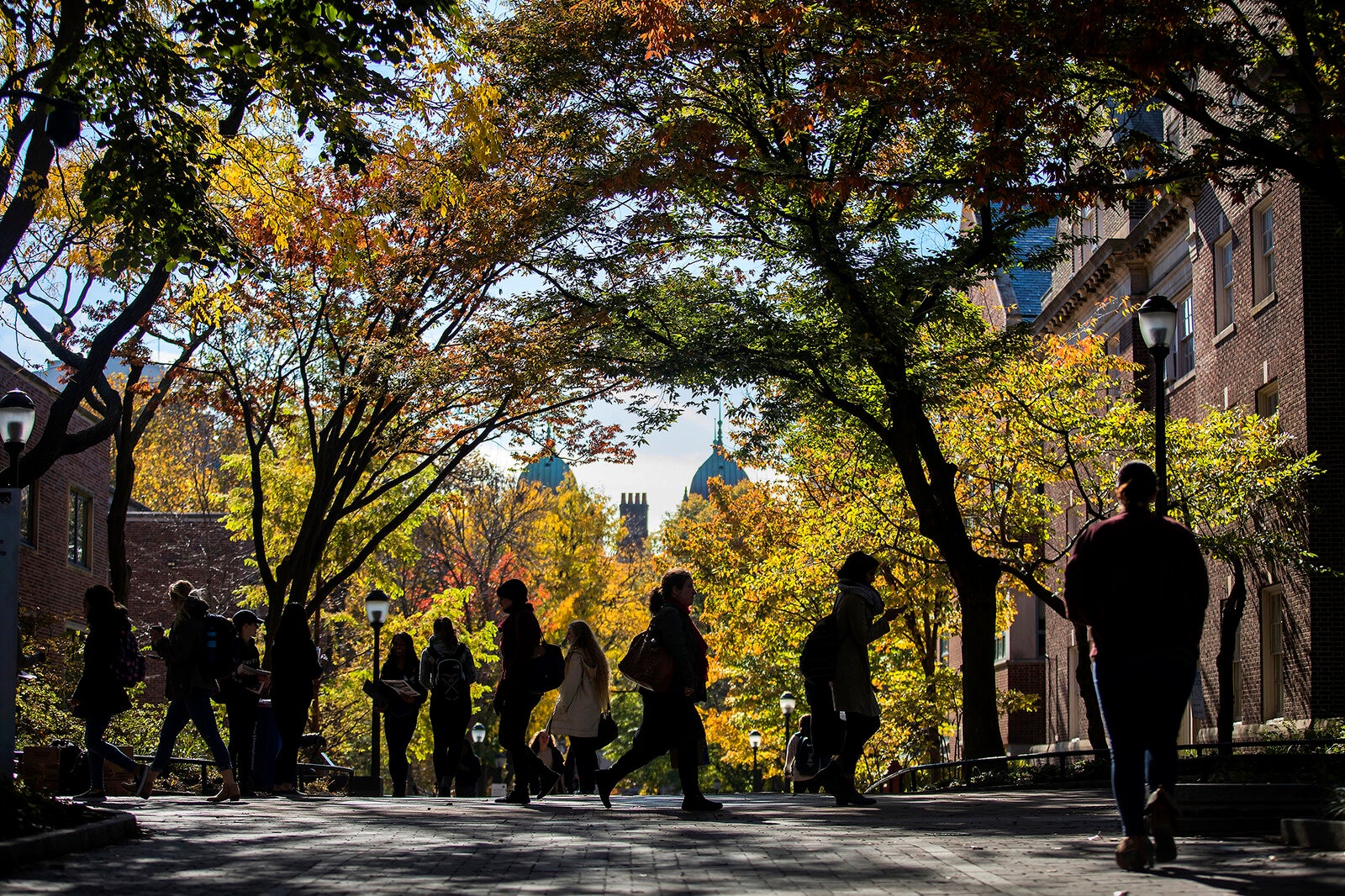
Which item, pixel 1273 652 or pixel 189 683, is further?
pixel 1273 652

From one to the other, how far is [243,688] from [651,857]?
791cm

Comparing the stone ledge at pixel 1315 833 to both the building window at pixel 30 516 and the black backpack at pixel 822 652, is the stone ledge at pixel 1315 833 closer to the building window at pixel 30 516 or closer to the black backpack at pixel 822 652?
the black backpack at pixel 822 652

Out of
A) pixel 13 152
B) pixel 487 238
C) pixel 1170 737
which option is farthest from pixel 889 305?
pixel 1170 737

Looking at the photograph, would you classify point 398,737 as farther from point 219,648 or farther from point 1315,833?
point 1315,833

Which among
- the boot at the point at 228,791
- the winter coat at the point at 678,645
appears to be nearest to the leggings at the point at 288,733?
the boot at the point at 228,791

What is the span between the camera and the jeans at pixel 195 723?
13.7 metres

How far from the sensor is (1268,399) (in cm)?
2673

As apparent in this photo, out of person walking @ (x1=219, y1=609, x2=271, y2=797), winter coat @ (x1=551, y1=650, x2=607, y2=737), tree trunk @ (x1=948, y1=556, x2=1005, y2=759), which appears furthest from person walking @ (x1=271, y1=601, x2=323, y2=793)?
tree trunk @ (x1=948, y1=556, x2=1005, y2=759)

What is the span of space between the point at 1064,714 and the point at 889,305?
23.0 m

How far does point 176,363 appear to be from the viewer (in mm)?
23375

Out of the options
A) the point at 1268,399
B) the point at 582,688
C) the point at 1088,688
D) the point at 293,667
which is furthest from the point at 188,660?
the point at 1268,399

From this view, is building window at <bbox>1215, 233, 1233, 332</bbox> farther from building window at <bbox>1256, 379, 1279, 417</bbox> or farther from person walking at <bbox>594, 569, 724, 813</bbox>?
person walking at <bbox>594, 569, 724, 813</bbox>

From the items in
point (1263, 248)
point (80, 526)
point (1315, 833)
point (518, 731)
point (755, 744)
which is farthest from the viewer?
point (755, 744)

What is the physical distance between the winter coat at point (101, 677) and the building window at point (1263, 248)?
65.3ft
